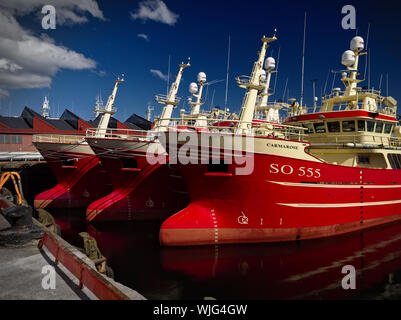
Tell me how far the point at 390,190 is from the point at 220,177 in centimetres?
1020

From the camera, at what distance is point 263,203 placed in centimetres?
1128

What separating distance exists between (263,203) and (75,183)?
46.0 ft

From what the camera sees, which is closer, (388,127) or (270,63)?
(388,127)

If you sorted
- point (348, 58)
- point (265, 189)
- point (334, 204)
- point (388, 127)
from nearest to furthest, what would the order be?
point (265, 189) < point (334, 204) < point (388, 127) < point (348, 58)

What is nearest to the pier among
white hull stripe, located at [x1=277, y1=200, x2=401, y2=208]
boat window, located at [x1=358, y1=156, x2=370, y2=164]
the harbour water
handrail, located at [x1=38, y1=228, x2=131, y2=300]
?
handrail, located at [x1=38, y1=228, x2=131, y2=300]

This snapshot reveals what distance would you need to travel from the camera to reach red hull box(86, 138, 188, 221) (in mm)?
15477

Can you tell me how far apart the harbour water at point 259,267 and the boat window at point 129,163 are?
12.4 ft

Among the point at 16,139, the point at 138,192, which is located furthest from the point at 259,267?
the point at 16,139

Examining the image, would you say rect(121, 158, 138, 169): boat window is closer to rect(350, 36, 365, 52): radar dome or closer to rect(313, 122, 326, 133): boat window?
rect(313, 122, 326, 133): boat window

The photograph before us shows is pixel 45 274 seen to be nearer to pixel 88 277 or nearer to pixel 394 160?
pixel 88 277

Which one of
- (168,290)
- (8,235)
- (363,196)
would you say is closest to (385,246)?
(363,196)

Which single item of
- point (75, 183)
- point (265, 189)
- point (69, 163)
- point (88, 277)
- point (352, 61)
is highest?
point (352, 61)

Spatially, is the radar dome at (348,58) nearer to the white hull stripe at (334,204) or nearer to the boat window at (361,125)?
the boat window at (361,125)

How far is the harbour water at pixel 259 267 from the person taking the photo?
8312 mm
